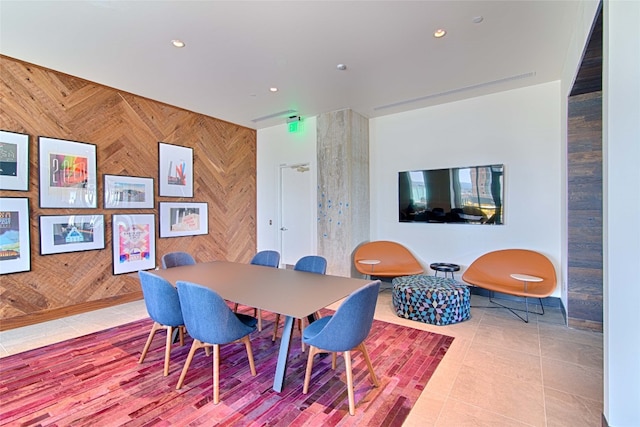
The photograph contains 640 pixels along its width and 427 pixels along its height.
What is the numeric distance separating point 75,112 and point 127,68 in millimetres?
1026

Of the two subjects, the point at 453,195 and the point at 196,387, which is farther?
the point at 453,195

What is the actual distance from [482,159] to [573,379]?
3.10m

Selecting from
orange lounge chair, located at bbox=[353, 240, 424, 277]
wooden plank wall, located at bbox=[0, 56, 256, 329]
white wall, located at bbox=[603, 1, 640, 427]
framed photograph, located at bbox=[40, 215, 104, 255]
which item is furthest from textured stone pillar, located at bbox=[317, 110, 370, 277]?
white wall, located at bbox=[603, 1, 640, 427]

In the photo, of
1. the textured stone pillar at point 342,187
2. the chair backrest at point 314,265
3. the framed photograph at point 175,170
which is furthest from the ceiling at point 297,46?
the chair backrest at point 314,265

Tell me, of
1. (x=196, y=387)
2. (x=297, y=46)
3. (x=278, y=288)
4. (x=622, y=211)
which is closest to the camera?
(x=622, y=211)

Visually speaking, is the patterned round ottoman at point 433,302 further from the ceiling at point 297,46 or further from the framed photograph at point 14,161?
the framed photograph at point 14,161

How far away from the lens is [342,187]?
16.7ft

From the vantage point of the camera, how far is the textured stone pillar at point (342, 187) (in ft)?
16.6

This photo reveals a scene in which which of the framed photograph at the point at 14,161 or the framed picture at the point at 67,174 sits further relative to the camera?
the framed picture at the point at 67,174

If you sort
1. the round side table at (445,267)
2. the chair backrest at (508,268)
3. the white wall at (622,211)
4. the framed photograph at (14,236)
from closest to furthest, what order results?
1. the white wall at (622,211)
2. the framed photograph at (14,236)
3. the chair backrest at (508,268)
4. the round side table at (445,267)

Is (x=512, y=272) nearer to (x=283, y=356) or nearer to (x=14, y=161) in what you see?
(x=283, y=356)

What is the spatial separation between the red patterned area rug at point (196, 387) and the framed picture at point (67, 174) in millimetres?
1832

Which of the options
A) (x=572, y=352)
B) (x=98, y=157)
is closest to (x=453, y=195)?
(x=572, y=352)

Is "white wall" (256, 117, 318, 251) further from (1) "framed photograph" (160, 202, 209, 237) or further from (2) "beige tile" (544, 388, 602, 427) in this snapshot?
(2) "beige tile" (544, 388, 602, 427)
